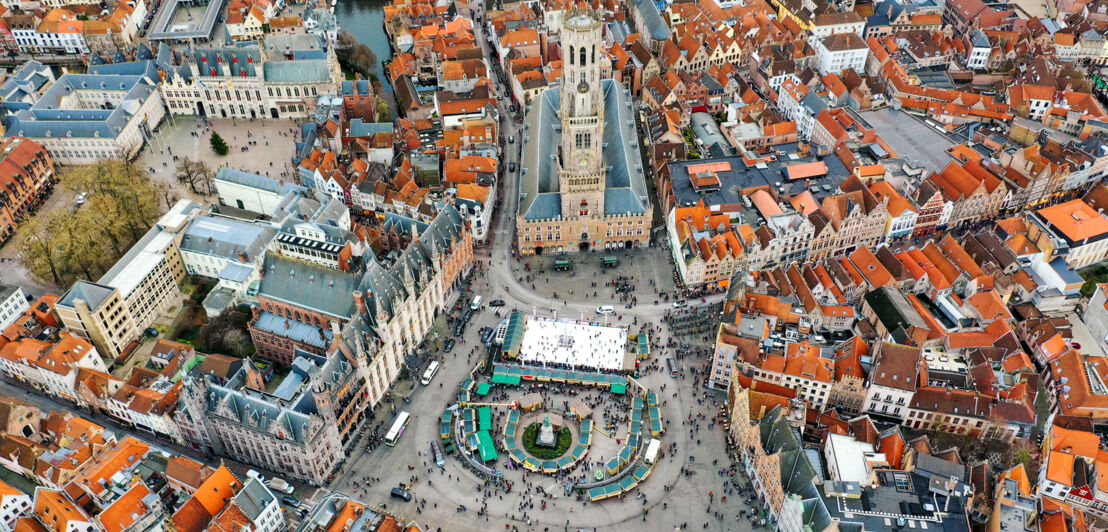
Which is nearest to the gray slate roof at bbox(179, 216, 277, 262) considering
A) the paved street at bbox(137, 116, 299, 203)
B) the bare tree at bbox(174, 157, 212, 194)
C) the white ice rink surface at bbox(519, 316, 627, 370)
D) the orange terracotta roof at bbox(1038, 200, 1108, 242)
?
the paved street at bbox(137, 116, 299, 203)

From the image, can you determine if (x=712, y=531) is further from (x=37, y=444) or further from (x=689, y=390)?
(x=37, y=444)

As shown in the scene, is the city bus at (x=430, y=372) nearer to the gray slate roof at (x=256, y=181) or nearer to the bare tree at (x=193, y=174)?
the gray slate roof at (x=256, y=181)

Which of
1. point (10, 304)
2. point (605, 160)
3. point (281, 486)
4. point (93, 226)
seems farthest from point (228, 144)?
point (281, 486)

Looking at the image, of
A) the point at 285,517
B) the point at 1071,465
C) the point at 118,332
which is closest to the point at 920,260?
the point at 1071,465

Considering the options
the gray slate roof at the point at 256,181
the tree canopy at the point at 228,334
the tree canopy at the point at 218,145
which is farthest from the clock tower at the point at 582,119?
the tree canopy at the point at 218,145

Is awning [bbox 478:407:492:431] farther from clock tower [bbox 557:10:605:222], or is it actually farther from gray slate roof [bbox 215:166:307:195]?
gray slate roof [bbox 215:166:307:195]
